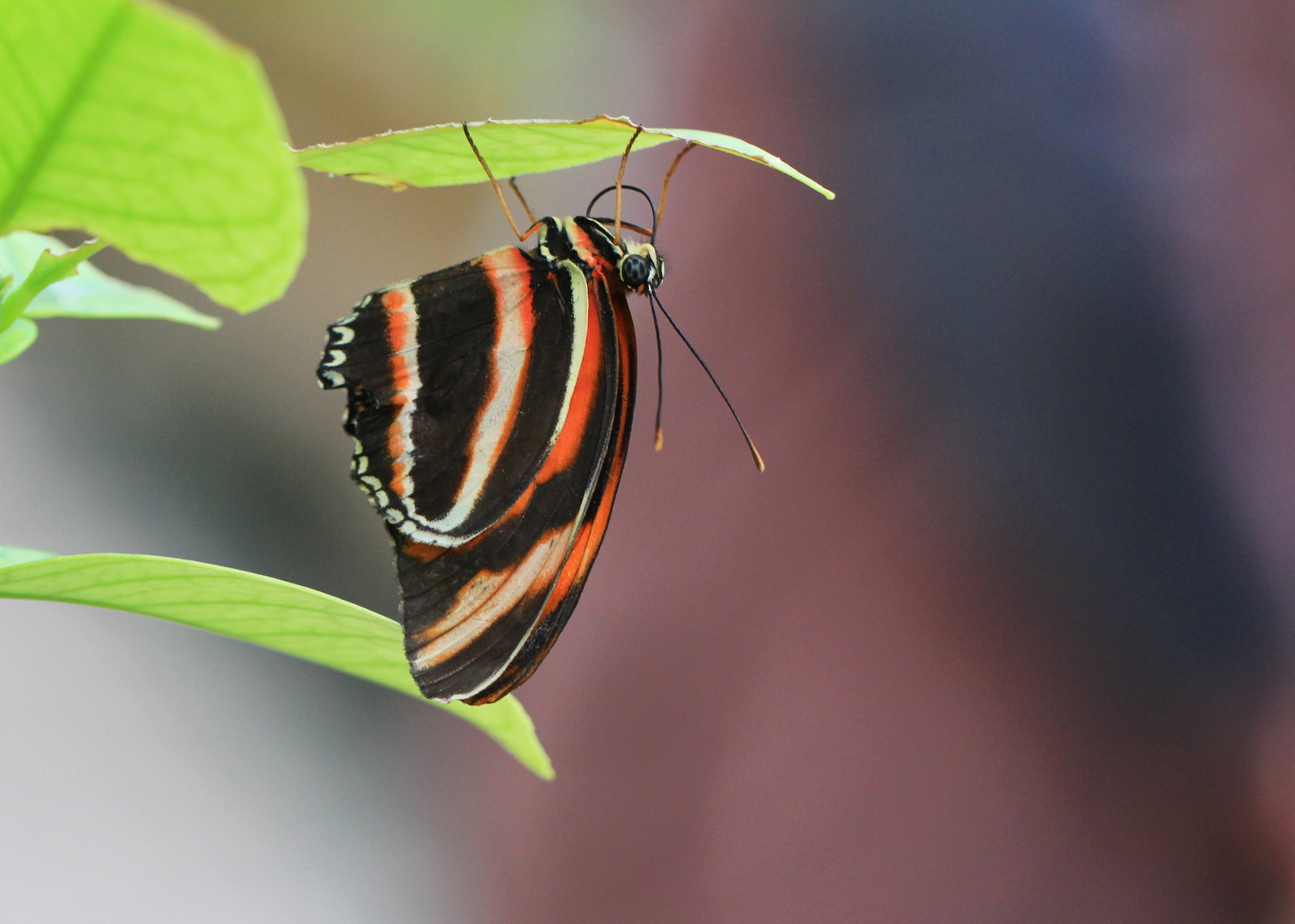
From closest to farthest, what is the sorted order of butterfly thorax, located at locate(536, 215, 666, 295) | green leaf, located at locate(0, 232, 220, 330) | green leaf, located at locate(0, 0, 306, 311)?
1. green leaf, located at locate(0, 0, 306, 311)
2. green leaf, located at locate(0, 232, 220, 330)
3. butterfly thorax, located at locate(536, 215, 666, 295)

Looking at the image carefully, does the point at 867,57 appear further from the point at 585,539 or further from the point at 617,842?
the point at 617,842

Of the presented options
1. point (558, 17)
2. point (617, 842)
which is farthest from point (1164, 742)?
point (558, 17)

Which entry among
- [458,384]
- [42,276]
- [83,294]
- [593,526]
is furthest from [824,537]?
[42,276]

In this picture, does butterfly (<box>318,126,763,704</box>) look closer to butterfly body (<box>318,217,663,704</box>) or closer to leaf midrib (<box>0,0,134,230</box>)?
butterfly body (<box>318,217,663,704</box>)

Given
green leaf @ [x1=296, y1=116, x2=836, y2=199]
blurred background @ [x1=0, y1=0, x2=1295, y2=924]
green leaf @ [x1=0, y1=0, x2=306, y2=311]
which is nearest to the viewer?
green leaf @ [x1=0, y1=0, x2=306, y2=311]

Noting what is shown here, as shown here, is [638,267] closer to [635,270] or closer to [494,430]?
[635,270]

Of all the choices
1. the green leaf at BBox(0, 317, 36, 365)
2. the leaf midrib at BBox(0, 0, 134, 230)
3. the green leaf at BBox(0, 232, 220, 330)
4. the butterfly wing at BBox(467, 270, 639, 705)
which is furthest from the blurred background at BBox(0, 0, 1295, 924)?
the leaf midrib at BBox(0, 0, 134, 230)
